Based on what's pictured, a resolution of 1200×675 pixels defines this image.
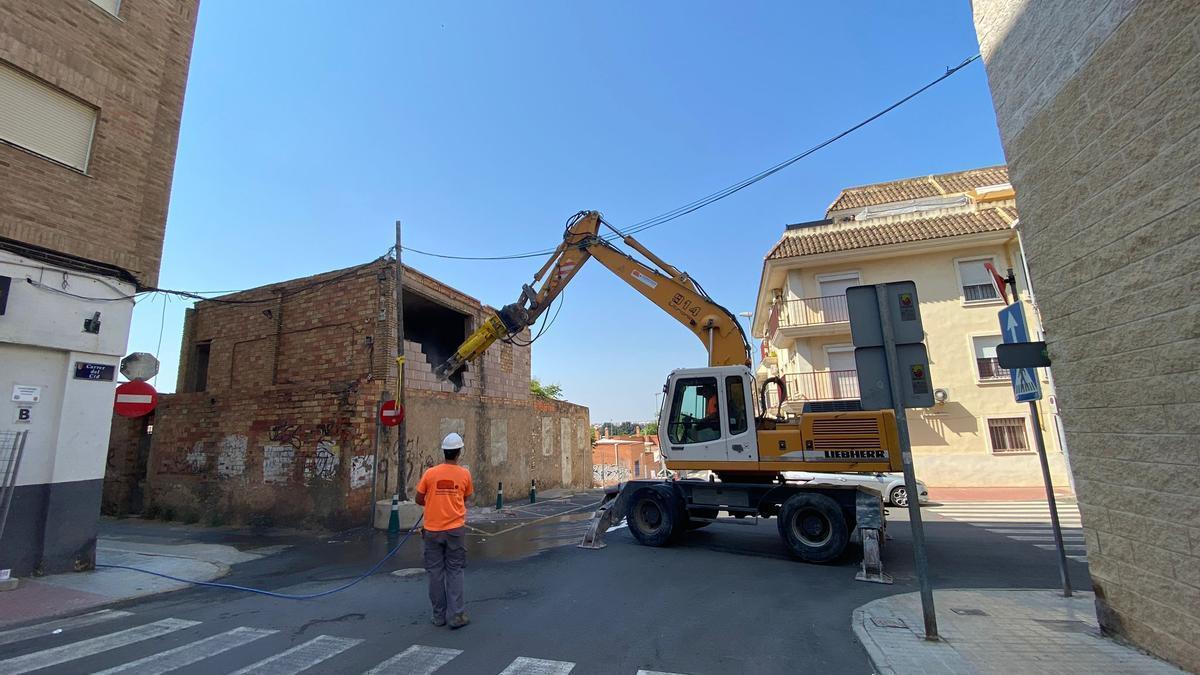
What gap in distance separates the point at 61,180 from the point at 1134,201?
12.6 meters

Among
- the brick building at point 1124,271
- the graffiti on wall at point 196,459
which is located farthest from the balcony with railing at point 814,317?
the graffiti on wall at point 196,459

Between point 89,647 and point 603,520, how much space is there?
6.47 meters

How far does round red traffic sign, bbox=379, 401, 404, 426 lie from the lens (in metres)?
11.8

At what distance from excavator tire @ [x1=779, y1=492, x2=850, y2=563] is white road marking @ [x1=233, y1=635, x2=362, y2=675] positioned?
19.3ft

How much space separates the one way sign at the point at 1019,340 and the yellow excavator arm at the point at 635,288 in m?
3.87

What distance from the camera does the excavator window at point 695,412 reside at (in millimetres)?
8734

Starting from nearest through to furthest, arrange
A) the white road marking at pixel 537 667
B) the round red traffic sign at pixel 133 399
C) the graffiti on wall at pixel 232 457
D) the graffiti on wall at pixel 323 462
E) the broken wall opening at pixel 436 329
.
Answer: the white road marking at pixel 537 667, the round red traffic sign at pixel 133 399, the graffiti on wall at pixel 323 462, the graffiti on wall at pixel 232 457, the broken wall opening at pixel 436 329

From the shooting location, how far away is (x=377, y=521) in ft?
38.3

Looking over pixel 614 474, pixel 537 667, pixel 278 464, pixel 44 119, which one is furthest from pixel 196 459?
pixel 614 474

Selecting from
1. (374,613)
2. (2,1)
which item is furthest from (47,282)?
(374,613)

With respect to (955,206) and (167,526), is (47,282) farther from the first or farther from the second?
(955,206)

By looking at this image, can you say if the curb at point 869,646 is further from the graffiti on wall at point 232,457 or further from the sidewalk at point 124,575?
the graffiti on wall at point 232,457

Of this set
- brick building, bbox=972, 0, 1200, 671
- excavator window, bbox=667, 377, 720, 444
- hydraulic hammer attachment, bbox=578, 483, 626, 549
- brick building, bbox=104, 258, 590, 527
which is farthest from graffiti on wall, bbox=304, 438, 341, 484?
brick building, bbox=972, 0, 1200, 671

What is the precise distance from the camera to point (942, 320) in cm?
1912
